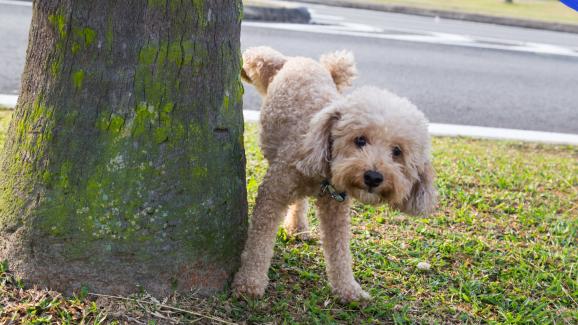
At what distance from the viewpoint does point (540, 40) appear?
46.3 feet

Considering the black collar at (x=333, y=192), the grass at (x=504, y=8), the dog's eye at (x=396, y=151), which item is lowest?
the black collar at (x=333, y=192)

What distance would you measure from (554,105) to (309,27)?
508 cm

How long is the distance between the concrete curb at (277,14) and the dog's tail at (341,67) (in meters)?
7.75

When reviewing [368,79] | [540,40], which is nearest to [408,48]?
[368,79]

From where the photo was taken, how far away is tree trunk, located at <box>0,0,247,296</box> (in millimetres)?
2541

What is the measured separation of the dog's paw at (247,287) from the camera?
300cm

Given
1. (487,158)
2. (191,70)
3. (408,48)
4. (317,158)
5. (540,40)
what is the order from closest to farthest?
(191,70), (317,158), (487,158), (408,48), (540,40)

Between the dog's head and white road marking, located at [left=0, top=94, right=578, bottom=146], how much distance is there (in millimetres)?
3262

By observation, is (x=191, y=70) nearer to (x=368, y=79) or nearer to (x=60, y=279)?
(x=60, y=279)

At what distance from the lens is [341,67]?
13.1ft

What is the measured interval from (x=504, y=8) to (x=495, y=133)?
53.7 feet

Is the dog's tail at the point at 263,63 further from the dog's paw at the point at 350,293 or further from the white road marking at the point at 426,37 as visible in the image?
the white road marking at the point at 426,37

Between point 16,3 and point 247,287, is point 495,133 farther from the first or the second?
point 16,3

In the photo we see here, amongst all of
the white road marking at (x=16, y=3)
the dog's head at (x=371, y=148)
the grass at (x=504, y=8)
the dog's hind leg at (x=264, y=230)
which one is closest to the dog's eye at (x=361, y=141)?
the dog's head at (x=371, y=148)
